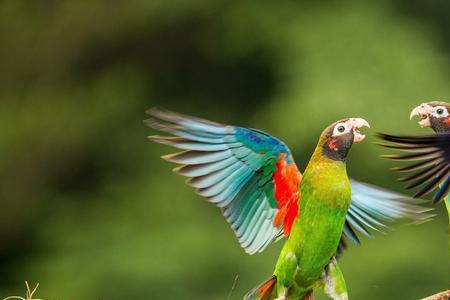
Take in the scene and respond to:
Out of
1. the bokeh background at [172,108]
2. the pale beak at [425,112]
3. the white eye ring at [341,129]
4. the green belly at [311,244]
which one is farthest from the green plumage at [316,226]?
the bokeh background at [172,108]

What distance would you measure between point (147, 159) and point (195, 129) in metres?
7.85

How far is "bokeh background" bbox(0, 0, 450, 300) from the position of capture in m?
13.4

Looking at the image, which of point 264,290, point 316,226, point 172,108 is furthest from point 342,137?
point 172,108

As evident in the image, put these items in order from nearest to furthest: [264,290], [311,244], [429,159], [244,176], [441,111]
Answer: [429,159], [311,244], [264,290], [244,176], [441,111]

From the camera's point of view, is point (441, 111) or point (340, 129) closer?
point (340, 129)

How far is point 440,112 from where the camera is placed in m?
7.50

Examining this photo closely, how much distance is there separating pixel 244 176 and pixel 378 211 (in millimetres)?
841

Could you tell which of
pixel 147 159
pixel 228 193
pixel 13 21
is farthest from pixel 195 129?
pixel 13 21

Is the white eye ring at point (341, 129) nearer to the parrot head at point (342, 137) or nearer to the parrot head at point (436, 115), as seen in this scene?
the parrot head at point (342, 137)

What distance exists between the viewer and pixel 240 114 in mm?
15422

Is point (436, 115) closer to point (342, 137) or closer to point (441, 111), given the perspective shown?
point (441, 111)

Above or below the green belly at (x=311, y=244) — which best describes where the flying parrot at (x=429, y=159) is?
above

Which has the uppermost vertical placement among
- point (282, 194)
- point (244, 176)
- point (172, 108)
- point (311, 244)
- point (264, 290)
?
point (172, 108)

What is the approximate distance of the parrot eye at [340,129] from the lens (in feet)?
23.1
